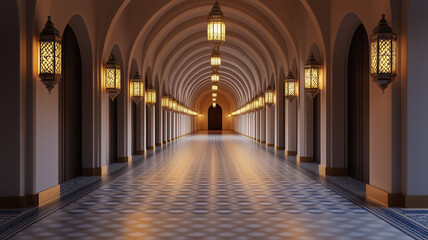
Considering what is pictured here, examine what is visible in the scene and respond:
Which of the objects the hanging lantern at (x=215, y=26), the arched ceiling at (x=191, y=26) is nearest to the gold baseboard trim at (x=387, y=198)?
the hanging lantern at (x=215, y=26)

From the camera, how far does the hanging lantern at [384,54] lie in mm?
6984

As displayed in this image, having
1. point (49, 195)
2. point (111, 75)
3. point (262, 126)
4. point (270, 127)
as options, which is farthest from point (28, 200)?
point (262, 126)

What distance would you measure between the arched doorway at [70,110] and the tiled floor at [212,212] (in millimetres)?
1237

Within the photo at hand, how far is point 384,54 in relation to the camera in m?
7.07

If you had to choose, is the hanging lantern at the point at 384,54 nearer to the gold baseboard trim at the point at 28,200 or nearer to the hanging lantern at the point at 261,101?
the gold baseboard trim at the point at 28,200

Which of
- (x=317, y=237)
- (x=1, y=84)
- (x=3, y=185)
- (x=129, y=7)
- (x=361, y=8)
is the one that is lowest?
(x=317, y=237)

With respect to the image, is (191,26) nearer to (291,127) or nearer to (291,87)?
(291,87)

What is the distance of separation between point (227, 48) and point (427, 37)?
69.0 feet

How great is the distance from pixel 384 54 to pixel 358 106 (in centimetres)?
349

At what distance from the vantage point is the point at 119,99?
47.9ft

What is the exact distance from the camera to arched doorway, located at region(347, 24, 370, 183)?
32.5 feet

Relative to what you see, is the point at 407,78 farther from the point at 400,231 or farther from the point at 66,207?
the point at 66,207

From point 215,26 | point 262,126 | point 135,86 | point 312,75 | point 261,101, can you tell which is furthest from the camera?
point 262,126

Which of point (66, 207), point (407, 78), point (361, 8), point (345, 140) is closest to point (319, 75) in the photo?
point (345, 140)
